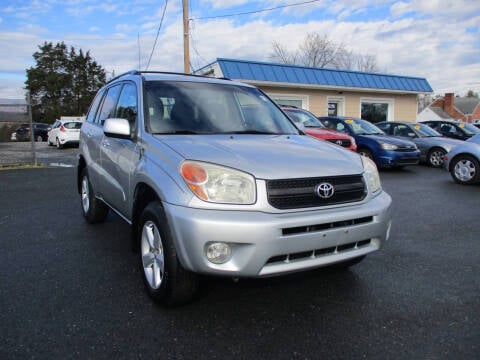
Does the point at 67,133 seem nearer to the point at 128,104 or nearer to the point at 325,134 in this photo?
the point at 325,134

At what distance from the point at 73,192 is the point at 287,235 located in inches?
251

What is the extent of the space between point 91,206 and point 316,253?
137 inches

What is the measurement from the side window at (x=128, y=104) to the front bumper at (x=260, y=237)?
1.42m

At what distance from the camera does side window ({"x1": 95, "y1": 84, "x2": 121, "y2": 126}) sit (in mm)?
4439

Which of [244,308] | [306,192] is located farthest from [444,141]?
[244,308]

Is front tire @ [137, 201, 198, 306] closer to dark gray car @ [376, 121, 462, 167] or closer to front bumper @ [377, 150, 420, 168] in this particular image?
front bumper @ [377, 150, 420, 168]

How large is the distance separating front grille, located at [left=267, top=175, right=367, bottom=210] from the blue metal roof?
13.4 m

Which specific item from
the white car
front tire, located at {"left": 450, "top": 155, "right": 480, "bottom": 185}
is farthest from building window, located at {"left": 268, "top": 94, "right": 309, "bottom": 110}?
front tire, located at {"left": 450, "top": 155, "right": 480, "bottom": 185}

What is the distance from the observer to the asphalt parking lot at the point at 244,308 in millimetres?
2422

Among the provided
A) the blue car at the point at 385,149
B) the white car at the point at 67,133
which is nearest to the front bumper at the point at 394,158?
the blue car at the point at 385,149

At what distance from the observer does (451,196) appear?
24.4ft

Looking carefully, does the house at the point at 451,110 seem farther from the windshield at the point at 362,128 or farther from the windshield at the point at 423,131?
the windshield at the point at 362,128

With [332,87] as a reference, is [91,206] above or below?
below

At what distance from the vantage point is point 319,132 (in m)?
10.4
